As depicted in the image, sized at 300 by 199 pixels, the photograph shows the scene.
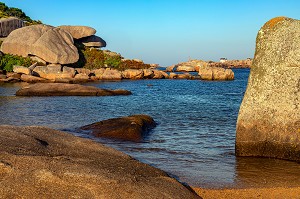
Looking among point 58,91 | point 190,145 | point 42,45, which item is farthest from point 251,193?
point 42,45

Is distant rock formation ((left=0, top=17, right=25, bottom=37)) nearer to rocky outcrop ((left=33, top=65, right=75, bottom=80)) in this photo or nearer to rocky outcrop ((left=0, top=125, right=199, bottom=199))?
rocky outcrop ((left=33, top=65, right=75, bottom=80))

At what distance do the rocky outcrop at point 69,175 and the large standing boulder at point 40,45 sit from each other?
60.0 meters

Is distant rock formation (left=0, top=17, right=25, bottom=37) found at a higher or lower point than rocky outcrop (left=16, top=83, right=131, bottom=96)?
higher

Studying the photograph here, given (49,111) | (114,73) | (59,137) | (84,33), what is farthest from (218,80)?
(59,137)

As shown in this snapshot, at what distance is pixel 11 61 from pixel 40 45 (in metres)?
5.39

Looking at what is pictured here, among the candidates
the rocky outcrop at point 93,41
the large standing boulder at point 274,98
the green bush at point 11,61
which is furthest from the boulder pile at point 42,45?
the large standing boulder at point 274,98

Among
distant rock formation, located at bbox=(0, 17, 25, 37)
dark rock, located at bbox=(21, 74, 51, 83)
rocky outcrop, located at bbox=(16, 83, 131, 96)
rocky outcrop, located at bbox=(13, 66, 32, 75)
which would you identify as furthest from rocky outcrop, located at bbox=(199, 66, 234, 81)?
rocky outcrop, located at bbox=(16, 83, 131, 96)

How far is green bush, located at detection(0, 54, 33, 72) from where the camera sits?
63.8 meters

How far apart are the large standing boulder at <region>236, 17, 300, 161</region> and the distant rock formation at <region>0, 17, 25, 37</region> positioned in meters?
68.6

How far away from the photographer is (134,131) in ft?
53.3

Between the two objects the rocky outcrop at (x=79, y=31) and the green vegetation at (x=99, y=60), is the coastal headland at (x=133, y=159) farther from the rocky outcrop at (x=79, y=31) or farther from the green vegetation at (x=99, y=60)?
the rocky outcrop at (x=79, y=31)

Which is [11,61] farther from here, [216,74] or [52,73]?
[216,74]

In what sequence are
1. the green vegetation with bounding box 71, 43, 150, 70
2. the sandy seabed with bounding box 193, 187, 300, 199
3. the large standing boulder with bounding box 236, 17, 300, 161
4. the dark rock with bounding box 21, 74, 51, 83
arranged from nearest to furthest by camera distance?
the sandy seabed with bounding box 193, 187, 300, 199 < the large standing boulder with bounding box 236, 17, 300, 161 < the dark rock with bounding box 21, 74, 51, 83 < the green vegetation with bounding box 71, 43, 150, 70

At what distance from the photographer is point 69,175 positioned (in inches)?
249
